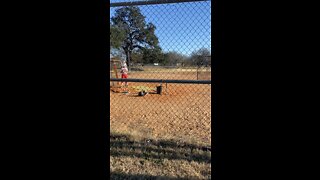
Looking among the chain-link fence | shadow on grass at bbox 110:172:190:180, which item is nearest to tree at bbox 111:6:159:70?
the chain-link fence

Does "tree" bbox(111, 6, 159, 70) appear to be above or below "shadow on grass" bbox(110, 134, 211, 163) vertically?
above

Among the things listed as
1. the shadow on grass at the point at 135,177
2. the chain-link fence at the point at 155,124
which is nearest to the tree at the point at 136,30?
the chain-link fence at the point at 155,124

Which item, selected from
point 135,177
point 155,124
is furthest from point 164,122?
point 135,177

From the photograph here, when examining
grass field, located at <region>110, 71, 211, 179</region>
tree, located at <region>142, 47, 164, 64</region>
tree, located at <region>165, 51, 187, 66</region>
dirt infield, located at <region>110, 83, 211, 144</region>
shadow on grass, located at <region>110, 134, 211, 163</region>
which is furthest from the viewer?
tree, located at <region>142, 47, 164, 64</region>

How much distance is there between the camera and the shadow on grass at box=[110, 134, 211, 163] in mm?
3092

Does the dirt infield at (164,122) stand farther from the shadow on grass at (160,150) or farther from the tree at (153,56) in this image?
the tree at (153,56)

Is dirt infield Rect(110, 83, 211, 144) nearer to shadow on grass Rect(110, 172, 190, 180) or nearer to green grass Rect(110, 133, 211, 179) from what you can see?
green grass Rect(110, 133, 211, 179)

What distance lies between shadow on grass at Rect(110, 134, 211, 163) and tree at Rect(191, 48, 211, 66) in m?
1.23

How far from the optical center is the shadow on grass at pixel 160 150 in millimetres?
3092

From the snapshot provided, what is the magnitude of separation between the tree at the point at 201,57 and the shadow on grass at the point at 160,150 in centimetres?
123
